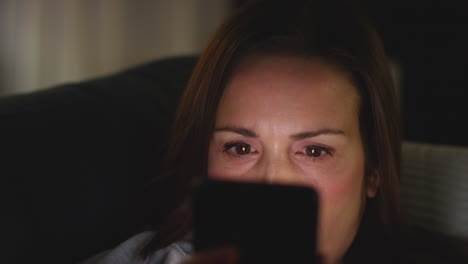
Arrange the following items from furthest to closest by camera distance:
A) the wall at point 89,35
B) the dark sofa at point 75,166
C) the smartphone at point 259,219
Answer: the wall at point 89,35 < the dark sofa at point 75,166 < the smartphone at point 259,219

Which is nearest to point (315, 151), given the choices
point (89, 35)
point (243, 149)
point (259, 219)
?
point (243, 149)

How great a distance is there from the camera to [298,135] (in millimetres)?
593

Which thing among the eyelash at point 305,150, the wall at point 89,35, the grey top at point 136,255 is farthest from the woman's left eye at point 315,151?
the wall at point 89,35

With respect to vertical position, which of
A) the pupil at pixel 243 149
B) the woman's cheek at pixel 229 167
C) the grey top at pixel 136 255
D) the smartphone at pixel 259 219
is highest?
the smartphone at pixel 259 219

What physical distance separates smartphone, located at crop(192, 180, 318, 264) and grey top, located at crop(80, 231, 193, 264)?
0.84ft

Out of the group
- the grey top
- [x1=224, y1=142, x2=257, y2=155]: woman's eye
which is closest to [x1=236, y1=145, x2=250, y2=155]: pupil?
[x1=224, y1=142, x2=257, y2=155]: woman's eye

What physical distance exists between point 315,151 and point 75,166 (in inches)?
13.1

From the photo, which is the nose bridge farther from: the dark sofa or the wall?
the wall

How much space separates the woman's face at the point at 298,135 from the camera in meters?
0.59

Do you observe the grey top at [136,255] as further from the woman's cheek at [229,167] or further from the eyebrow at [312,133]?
the eyebrow at [312,133]

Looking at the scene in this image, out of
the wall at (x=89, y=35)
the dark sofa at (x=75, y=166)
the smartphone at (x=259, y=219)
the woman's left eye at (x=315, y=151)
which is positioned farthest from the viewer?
the wall at (x=89, y=35)

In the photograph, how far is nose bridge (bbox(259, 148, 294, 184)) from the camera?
0.59 metres

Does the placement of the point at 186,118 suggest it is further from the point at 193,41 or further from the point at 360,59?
the point at 193,41

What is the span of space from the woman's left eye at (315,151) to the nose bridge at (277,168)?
0.04 m
